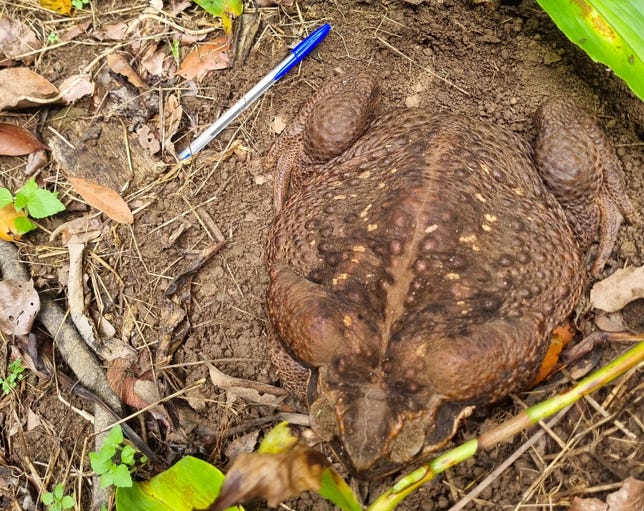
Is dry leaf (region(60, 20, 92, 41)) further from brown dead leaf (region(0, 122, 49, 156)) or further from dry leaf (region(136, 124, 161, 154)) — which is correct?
dry leaf (region(136, 124, 161, 154))

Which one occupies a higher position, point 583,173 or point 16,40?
point 583,173

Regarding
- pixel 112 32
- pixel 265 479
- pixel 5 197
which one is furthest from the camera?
pixel 112 32

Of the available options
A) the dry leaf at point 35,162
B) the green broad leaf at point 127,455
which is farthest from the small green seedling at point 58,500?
the dry leaf at point 35,162

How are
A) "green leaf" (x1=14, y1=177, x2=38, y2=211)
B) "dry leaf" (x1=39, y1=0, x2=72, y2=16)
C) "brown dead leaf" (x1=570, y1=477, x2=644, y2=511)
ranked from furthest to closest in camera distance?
"dry leaf" (x1=39, y1=0, x2=72, y2=16)
"green leaf" (x1=14, y1=177, x2=38, y2=211)
"brown dead leaf" (x1=570, y1=477, x2=644, y2=511)

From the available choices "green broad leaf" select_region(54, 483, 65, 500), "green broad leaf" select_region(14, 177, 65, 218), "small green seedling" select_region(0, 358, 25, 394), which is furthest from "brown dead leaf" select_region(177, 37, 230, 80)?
"green broad leaf" select_region(54, 483, 65, 500)

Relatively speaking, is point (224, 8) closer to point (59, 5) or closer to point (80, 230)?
point (59, 5)

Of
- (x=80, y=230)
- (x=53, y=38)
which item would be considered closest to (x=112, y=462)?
(x=80, y=230)
